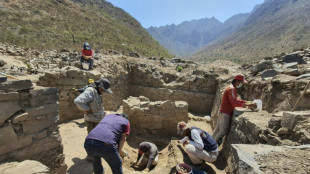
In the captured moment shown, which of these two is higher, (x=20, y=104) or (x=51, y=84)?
(x=20, y=104)

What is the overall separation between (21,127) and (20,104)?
398 millimetres

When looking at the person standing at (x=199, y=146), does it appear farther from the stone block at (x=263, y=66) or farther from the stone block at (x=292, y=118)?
the stone block at (x=263, y=66)

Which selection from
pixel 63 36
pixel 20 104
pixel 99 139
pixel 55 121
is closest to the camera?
pixel 99 139

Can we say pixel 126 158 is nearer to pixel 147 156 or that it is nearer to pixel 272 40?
pixel 147 156

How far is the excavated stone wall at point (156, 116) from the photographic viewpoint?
7.08 metres

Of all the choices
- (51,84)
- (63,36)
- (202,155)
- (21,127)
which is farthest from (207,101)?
(63,36)

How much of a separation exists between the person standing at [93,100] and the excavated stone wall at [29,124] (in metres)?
0.52

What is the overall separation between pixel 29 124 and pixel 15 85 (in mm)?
731

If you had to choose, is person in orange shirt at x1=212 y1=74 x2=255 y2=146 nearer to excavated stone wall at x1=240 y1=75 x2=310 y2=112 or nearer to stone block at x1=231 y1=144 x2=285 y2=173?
excavated stone wall at x1=240 y1=75 x2=310 y2=112

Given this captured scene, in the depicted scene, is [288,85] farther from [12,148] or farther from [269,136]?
[12,148]

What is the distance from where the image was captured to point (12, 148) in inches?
116

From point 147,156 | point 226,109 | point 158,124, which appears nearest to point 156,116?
point 158,124

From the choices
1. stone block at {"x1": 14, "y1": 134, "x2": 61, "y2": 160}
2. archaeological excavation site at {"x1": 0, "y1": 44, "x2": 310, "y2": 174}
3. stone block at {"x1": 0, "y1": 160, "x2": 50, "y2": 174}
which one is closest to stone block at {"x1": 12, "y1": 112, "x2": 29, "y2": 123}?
archaeological excavation site at {"x1": 0, "y1": 44, "x2": 310, "y2": 174}

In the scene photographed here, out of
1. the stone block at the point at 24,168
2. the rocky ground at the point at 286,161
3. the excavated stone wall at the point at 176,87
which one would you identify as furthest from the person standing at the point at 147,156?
the excavated stone wall at the point at 176,87
